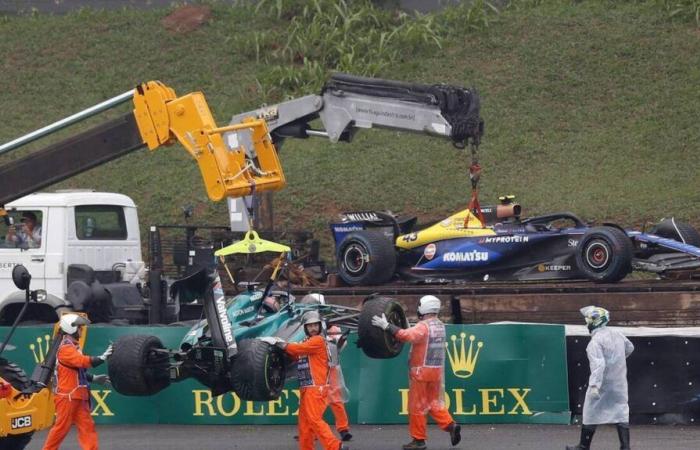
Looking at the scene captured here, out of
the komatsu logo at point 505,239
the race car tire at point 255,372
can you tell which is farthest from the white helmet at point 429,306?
the komatsu logo at point 505,239

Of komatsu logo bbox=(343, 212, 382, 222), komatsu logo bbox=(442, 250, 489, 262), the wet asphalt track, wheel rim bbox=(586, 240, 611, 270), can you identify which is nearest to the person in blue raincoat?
the wet asphalt track

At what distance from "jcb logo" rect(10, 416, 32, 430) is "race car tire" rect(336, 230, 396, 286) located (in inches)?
255

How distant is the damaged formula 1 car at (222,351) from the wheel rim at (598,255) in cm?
463

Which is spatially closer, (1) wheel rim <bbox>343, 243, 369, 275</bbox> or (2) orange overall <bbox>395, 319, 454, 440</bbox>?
(2) orange overall <bbox>395, 319, 454, 440</bbox>

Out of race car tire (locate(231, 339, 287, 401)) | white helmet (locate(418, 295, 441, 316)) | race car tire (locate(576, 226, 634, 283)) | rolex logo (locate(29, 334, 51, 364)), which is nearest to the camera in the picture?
race car tire (locate(231, 339, 287, 401))

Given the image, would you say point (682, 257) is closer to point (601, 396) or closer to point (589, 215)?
point (601, 396)

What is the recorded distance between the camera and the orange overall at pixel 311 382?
12258 millimetres

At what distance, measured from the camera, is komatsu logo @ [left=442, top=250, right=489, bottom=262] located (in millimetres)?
17672

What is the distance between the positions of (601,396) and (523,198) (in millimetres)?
12963

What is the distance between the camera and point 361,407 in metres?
14.8

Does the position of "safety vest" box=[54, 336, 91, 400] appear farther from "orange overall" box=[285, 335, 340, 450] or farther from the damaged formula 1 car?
"orange overall" box=[285, 335, 340, 450]

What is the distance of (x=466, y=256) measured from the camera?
1780cm

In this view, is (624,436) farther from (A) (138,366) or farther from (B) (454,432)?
(A) (138,366)

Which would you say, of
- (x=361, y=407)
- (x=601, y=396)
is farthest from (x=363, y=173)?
(x=601, y=396)
